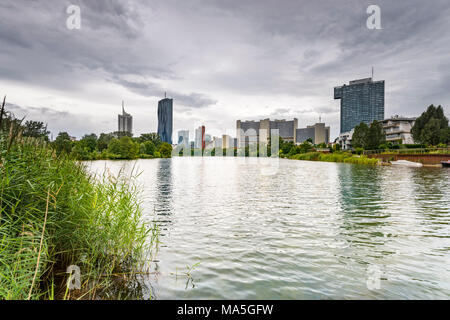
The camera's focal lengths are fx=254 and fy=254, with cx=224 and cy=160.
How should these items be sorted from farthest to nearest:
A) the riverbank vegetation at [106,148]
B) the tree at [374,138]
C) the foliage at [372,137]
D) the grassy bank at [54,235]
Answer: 1. the foliage at [372,137]
2. the tree at [374,138]
3. the riverbank vegetation at [106,148]
4. the grassy bank at [54,235]

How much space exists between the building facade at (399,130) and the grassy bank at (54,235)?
120522mm

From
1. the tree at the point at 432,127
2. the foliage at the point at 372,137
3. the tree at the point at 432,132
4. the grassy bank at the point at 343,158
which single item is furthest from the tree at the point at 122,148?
the tree at the point at 432,127

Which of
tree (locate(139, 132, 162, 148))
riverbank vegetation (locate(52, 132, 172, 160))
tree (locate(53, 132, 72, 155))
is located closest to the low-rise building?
riverbank vegetation (locate(52, 132, 172, 160))

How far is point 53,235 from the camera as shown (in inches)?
208

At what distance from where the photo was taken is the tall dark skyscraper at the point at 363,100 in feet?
468

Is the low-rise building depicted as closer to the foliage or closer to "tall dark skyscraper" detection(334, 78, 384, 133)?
"tall dark skyscraper" detection(334, 78, 384, 133)

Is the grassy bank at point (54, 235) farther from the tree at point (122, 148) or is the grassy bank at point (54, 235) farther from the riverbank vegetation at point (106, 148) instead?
the tree at point (122, 148)

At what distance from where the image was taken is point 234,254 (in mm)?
8008

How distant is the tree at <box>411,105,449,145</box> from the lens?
7850 centimetres

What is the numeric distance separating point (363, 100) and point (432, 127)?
83.5 m

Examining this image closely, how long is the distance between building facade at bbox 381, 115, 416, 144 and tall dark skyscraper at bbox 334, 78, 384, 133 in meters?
28.7

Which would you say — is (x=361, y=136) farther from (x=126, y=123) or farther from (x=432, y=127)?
(x=126, y=123)

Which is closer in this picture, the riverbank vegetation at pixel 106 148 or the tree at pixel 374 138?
the riverbank vegetation at pixel 106 148

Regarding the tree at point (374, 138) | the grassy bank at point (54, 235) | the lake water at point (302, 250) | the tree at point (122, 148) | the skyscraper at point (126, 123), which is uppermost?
the skyscraper at point (126, 123)
